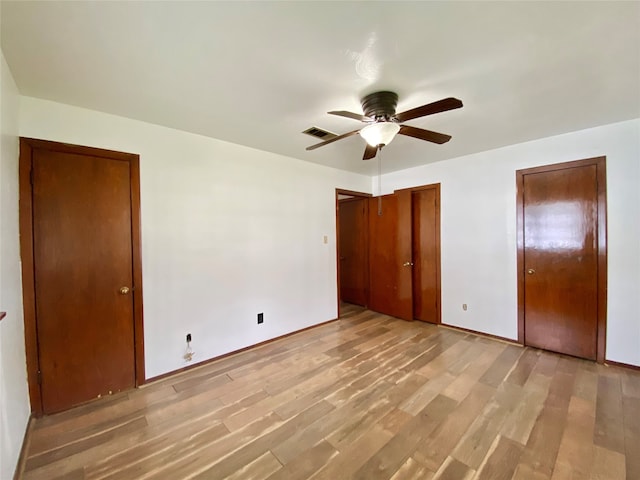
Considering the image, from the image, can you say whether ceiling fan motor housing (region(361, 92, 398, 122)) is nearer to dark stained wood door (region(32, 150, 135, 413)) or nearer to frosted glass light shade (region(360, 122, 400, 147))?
frosted glass light shade (region(360, 122, 400, 147))

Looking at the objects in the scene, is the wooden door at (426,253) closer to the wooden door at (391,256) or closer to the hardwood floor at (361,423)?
the wooden door at (391,256)

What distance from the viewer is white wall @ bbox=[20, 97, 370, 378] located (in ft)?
7.97

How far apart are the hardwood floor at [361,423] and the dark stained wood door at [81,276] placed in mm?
262

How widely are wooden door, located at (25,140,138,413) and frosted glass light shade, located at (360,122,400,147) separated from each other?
214 centimetres

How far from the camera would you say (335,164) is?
13.0 feet

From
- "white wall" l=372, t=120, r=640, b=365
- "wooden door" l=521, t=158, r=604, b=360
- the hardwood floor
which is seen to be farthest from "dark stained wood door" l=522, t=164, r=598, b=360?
the hardwood floor

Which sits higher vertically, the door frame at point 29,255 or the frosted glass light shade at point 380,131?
the frosted glass light shade at point 380,131

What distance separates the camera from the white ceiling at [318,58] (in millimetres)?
1279

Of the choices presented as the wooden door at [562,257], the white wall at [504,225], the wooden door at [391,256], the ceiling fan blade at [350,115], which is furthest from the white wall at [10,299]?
the wooden door at [562,257]

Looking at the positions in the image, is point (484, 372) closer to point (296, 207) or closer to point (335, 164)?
point (296, 207)

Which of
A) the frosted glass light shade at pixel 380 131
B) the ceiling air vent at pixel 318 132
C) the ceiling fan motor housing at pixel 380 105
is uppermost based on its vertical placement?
the ceiling air vent at pixel 318 132

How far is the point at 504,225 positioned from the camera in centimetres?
334

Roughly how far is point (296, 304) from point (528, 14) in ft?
Answer: 11.1

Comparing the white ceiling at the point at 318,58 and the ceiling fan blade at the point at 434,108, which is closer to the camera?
the white ceiling at the point at 318,58
